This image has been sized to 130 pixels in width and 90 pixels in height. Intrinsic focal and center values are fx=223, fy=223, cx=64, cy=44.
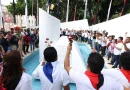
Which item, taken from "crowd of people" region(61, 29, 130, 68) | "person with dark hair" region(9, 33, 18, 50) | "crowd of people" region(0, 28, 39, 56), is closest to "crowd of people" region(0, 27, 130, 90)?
"crowd of people" region(61, 29, 130, 68)

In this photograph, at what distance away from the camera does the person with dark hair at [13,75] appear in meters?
2.60

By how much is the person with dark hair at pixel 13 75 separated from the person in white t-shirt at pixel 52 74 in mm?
472

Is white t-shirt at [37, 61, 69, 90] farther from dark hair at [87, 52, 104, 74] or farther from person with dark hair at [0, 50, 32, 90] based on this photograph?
dark hair at [87, 52, 104, 74]

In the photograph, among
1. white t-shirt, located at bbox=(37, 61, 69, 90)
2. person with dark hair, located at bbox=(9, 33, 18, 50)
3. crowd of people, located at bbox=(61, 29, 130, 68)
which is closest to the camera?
white t-shirt, located at bbox=(37, 61, 69, 90)

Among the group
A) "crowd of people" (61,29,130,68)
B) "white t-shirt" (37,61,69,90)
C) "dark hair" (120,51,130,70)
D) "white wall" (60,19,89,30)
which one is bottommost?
"crowd of people" (61,29,130,68)

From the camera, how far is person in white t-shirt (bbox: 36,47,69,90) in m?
3.10

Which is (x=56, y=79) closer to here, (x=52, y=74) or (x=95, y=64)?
(x=52, y=74)

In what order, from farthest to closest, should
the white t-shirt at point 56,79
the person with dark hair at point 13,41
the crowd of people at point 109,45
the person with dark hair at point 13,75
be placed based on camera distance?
the person with dark hair at point 13,41 < the crowd of people at point 109,45 < the white t-shirt at point 56,79 < the person with dark hair at point 13,75

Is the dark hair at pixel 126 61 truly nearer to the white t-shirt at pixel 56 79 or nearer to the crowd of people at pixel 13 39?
the white t-shirt at pixel 56 79

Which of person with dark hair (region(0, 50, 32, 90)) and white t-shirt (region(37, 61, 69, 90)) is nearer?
person with dark hair (region(0, 50, 32, 90))

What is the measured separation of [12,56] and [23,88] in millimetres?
407

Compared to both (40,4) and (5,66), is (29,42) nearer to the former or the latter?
(5,66)

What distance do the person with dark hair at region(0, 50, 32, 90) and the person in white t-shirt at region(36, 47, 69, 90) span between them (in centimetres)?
47

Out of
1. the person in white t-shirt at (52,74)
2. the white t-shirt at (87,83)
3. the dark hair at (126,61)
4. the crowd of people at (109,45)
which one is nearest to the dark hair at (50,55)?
the person in white t-shirt at (52,74)
